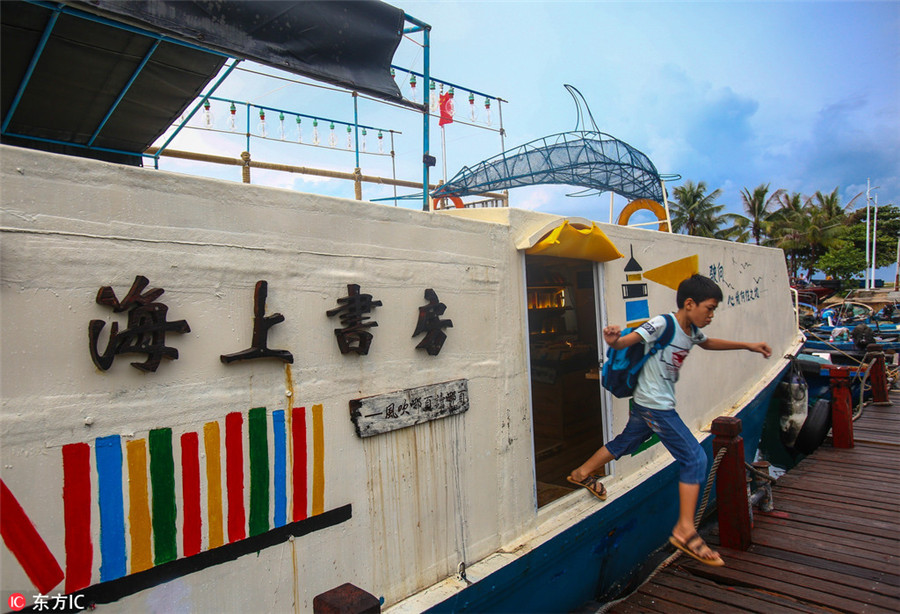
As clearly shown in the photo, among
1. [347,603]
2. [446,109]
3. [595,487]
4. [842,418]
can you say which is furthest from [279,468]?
[842,418]

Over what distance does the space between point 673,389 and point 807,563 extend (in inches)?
81.5

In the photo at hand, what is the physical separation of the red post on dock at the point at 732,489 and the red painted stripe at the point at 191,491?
154 inches

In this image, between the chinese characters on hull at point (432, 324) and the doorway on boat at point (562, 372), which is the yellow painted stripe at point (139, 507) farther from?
the doorway on boat at point (562, 372)

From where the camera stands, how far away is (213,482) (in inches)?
90.8

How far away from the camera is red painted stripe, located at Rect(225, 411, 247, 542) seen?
236cm

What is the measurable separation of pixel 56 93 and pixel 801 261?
140 ft

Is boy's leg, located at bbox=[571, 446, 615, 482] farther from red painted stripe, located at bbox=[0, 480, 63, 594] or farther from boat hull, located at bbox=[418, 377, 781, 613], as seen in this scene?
red painted stripe, located at bbox=[0, 480, 63, 594]

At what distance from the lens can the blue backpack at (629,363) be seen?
11.0 feet

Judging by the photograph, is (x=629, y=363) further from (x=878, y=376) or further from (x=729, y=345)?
(x=878, y=376)

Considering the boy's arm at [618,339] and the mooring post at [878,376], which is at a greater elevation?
the boy's arm at [618,339]

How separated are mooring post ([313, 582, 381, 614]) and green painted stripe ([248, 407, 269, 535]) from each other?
0.72 m

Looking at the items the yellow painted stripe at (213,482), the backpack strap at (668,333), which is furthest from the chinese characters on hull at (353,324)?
the backpack strap at (668,333)

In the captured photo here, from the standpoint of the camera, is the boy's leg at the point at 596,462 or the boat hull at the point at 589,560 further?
the boy's leg at the point at 596,462

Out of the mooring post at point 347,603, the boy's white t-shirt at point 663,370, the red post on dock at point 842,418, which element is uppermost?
the boy's white t-shirt at point 663,370
